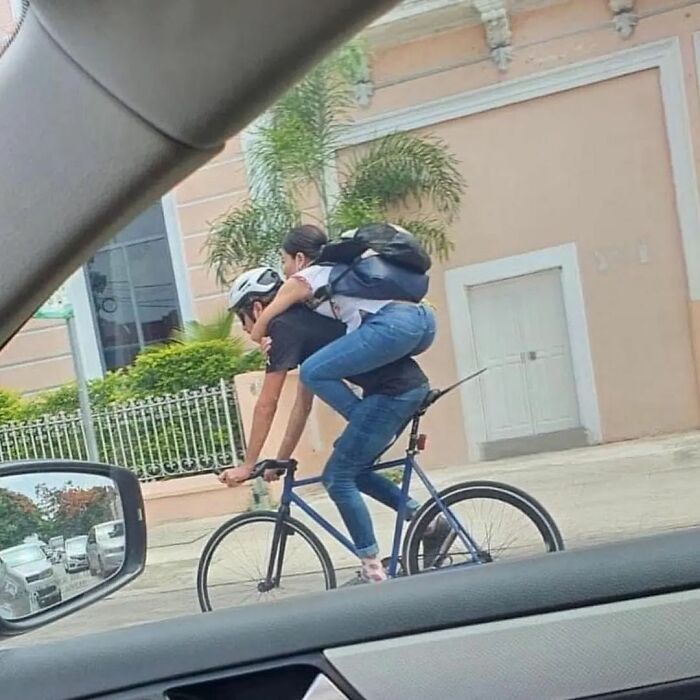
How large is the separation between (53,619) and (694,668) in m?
0.92

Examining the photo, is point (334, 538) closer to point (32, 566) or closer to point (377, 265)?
point (377, 265)

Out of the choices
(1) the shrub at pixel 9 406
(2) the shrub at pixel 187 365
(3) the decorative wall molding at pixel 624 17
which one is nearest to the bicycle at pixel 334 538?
(2) the shrub at pixel 187 365

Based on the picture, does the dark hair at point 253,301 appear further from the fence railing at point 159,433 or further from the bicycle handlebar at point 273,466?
the bicycle handlebar at point 273,466

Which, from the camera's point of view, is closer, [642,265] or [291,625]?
[291,625]

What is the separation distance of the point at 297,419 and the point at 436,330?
12.9 inches

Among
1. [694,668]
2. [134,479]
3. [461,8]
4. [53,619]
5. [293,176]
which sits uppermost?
[461,8]

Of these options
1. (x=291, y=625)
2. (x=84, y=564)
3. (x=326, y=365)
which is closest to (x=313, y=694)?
(x=291, y=625)

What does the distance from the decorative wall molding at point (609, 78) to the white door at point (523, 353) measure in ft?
0.95

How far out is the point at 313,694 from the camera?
1.51 meters

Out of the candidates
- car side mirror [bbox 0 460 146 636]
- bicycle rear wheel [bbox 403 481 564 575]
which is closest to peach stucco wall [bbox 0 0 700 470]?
bicycle rear wheel [bbox 403 481 564 575]

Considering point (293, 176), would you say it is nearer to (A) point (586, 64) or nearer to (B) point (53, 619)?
(A) point (586, 64)

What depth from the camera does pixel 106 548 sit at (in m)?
1.52

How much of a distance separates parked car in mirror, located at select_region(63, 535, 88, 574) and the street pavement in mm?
327

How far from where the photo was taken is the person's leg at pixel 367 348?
1.99 meters
